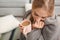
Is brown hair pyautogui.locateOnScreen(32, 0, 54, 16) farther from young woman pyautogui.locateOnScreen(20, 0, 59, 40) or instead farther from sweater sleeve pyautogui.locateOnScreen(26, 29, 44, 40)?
sweater sleeve pyautogui.locateOnScreen(26, 29, 44, 40)

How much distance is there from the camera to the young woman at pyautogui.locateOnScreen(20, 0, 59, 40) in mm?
1011

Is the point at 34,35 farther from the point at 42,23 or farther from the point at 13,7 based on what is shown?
the point at 13,7

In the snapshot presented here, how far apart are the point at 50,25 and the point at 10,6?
0.93 m

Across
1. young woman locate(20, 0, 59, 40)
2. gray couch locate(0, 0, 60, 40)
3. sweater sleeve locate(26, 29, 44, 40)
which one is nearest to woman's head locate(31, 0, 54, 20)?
young woman locate(20, 0, 59, 40)

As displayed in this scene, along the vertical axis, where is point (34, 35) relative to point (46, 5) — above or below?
below

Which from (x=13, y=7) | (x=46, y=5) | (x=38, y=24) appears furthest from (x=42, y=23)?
(x=13, y=7)

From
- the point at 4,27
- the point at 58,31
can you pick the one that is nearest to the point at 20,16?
the point at 4,27

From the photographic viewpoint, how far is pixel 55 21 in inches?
41.3

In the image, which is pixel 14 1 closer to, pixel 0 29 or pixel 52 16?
pixel 0 29

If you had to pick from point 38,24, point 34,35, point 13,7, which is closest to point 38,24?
point 38,24

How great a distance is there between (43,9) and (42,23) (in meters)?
0.12

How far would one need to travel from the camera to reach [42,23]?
1083mm

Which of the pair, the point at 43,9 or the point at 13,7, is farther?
the point at 13,7

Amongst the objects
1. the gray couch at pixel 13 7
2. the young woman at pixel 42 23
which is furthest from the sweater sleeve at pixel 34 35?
the gray couch at pixel 13 7
